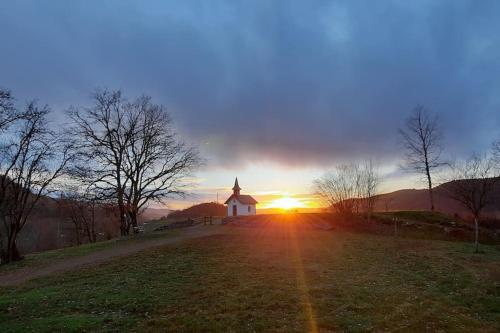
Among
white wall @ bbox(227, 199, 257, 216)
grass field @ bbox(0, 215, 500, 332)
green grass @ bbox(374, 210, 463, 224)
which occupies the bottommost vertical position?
grass field @ bbox(0, 215, 500, 332)

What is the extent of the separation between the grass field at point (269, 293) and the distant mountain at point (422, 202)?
22.0 meters

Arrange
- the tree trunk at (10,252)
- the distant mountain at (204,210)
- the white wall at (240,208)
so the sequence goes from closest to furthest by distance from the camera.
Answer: the tree trunk at (10,252) < the white wall at (240,208) < the distant mountain at (204,210)

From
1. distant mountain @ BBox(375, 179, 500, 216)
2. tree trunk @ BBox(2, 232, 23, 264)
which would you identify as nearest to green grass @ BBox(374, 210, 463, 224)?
distant mountain @ BBox(375, 179, 500, 216)

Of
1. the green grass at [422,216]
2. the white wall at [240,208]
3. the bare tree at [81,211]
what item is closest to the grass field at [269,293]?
the green grass at [422,216]

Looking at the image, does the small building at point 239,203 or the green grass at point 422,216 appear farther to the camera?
the small building at point 239,203

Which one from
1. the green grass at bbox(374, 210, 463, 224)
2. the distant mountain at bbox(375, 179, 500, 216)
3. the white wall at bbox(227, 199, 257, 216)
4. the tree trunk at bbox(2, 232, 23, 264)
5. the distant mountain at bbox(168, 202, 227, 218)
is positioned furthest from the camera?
the distant mountain at bbox(168, 202, 227, 218)

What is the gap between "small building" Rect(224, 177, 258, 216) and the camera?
4884cm

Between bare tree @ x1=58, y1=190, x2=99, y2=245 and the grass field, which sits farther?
bare tree @ x1=58, y1=190, x2=99, y2=245

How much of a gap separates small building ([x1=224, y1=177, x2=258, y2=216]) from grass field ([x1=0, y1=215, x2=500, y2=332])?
29002 mm

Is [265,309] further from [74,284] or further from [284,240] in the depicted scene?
[284,240]

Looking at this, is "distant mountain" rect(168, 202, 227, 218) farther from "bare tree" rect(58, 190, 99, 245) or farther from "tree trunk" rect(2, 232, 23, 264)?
"tree trunk" rect(2, 232, 23, 264)

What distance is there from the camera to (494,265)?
50.7 ft

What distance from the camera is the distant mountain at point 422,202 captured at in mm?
39406

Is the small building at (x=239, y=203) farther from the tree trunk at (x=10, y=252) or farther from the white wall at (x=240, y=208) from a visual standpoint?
the tree trunk at (x=10, y=252)
